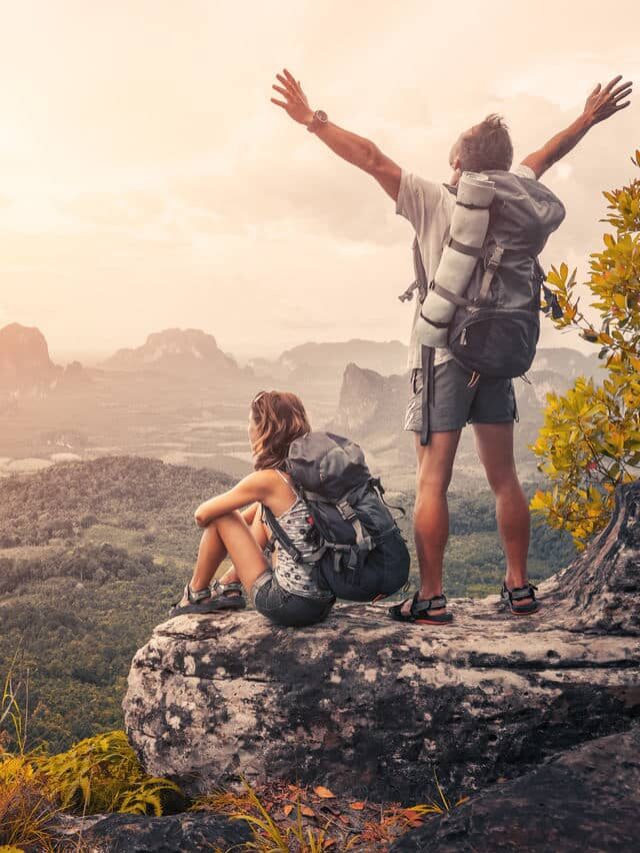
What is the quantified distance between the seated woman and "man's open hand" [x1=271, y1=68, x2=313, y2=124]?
1.78 meters

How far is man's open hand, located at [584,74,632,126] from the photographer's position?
5.23 m

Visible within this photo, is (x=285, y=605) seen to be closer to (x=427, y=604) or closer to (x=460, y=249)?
(x=427, y=604)

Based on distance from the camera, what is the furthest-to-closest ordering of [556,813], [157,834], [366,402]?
[366,402] → [157,834] → [556,813]

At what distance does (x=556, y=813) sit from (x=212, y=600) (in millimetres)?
2777

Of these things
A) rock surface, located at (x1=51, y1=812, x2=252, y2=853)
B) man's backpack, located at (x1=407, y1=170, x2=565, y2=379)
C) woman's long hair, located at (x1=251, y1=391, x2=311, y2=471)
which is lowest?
rock surface, located at (x1=51, y1=812, x2=252, y2=853)

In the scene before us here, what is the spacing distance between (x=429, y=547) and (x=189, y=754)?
84.5 inches

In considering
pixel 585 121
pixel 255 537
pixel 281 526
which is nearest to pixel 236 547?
pixel 255 537

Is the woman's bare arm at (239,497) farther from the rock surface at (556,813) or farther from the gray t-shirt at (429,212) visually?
the rock surface at (556,813)

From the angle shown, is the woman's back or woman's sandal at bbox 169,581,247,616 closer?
the woman's back

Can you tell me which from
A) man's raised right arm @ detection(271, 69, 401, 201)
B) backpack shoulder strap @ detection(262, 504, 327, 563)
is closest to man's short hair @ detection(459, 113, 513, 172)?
man's raised right arm @ detection(271, 69, 401, 201)

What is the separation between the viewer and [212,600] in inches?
206

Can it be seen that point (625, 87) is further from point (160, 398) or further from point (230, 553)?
point (160, 398)

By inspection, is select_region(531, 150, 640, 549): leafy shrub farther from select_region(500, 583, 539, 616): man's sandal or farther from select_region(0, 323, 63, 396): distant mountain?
select_region(0, 323, 63, 396): distant mountain

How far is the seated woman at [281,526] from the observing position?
181 inches
